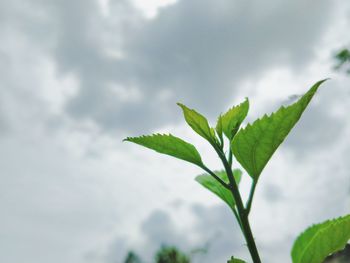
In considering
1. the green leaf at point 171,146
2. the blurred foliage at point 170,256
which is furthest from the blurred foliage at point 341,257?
the blurred foliage at point 170,256

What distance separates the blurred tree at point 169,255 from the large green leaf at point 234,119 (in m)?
4.35

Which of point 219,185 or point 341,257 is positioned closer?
point 341,257

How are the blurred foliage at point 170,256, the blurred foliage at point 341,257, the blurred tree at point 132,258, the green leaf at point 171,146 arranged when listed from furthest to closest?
the blurred tree at point 132,258, the blurred foliage at point 170,256, the green leaf at point 171,146, the blurred foliage at point 341,257

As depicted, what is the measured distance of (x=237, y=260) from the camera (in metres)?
Result: 1.13

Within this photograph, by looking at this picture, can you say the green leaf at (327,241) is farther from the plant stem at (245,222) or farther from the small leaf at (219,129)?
the small leaf at (219,129)

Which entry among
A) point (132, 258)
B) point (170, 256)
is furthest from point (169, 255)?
point (132, 258)

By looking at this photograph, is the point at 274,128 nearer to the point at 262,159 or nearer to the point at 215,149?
the point at 262,159

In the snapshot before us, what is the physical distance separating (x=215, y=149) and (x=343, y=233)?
410 millimetres

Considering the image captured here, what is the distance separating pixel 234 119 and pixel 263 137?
191 millimetres

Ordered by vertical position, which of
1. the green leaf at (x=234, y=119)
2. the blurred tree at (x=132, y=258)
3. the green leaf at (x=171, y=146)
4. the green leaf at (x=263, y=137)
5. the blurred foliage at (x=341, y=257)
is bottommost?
the blurred foliage at (x=341, y=257)

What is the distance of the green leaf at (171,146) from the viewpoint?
4.06 feet

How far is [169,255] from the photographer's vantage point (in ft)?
18.7

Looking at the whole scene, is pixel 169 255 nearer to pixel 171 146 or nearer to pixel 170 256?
pixel 170 256

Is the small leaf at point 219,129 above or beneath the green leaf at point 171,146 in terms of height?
above
